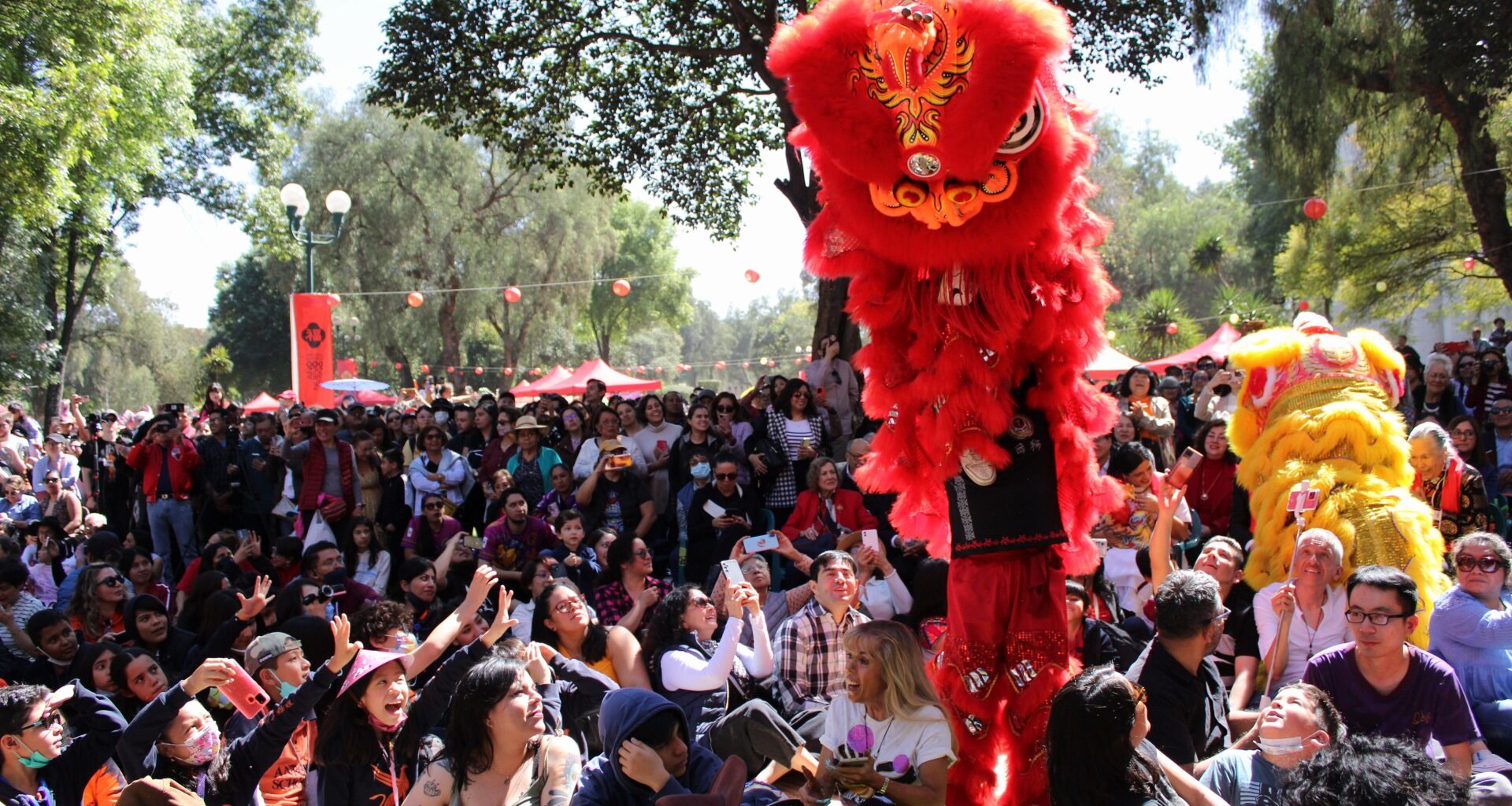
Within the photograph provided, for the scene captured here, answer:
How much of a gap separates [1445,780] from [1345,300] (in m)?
22.0

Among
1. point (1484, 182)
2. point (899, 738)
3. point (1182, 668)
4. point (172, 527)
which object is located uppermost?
point (1484, 182)

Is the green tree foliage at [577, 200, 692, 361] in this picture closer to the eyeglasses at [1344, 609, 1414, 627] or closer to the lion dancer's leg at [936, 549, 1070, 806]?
the lion dancer's leg at [936, 549, 1070, 806]

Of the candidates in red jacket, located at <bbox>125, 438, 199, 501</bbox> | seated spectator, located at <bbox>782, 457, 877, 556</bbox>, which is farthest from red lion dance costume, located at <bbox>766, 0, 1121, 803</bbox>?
red jacket, located at <bbox>125, 438, 199, 501</bbox>

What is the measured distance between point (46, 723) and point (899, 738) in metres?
2.75

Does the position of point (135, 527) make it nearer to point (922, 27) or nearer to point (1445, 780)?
point (922, 27)

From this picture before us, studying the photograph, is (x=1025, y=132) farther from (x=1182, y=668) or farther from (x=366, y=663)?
(x=366, y=663)

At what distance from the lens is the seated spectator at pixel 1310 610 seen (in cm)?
471

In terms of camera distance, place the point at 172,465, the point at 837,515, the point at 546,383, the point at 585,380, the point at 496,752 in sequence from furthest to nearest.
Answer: the point at 546,383
the point at 585,380
the point at 172,465
the point at 837,515
the point at 496,752

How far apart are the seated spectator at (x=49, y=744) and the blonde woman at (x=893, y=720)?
251 centimetres

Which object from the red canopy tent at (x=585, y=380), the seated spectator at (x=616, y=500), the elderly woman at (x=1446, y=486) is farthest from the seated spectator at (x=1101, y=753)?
the red canopy tent at (x=585, y=380)

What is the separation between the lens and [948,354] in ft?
12.4

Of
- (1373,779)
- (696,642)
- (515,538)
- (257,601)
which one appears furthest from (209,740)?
(515,538)

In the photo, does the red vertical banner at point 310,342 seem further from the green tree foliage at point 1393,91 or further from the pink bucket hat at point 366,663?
the green tree foliage at point 1393,91

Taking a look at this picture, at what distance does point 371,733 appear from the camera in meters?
4.05
